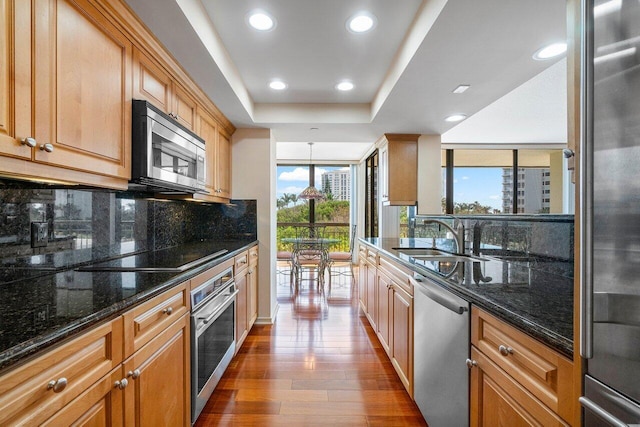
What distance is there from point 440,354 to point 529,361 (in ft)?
1.94

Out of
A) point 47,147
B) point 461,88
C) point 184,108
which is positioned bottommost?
point 47,147

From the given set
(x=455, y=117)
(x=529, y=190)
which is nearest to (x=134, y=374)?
(x=455, y=117)

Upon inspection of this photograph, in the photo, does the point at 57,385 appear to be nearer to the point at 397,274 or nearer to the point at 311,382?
the point at 311,382

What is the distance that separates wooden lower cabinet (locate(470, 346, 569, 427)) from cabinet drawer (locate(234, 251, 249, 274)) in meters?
1.76

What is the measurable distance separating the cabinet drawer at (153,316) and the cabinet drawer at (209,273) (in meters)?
0.09

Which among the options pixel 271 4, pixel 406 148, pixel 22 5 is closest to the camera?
pixel 22 5

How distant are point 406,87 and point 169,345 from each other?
2.19m

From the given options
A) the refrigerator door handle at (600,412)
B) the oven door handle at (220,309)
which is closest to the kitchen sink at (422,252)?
the oven door handle at (220,309)

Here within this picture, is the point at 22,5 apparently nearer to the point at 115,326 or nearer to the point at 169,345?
the point at 115,326

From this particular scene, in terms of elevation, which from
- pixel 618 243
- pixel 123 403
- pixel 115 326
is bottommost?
pixel 123 403

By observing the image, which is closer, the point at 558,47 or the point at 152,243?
the point at 558,47

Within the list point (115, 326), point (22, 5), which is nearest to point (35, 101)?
point (22, 5)

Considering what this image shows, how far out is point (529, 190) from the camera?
548 cm

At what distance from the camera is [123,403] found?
3.32 ft
